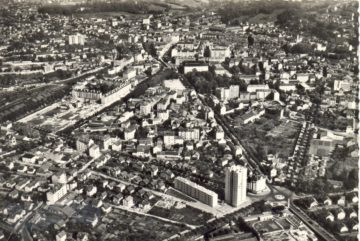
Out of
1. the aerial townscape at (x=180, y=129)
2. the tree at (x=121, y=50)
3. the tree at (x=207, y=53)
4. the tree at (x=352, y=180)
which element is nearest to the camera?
the aerial townscape at (x=180, y=129)

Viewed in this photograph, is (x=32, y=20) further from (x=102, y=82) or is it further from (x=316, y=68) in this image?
(x=316, y=68)

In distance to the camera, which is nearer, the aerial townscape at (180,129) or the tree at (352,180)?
the aerial townscape at (180,129)

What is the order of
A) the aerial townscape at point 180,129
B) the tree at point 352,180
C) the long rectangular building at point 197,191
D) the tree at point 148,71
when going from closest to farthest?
the aerial townscape at point 180,129
the long rectangular building at point 197,191
the tree at point 352,180
the tree at point 148,71

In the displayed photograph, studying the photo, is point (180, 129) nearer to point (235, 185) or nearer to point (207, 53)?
point (235, 185)

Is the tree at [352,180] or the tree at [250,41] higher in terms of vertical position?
the tree at [250,41]

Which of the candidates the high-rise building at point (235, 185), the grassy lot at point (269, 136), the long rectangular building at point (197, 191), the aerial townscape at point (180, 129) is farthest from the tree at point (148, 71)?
the high-rise building at point (235, 185)

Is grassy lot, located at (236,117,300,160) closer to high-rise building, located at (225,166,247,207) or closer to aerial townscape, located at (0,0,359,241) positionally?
aerial townscape, located at (0,0,359,241)

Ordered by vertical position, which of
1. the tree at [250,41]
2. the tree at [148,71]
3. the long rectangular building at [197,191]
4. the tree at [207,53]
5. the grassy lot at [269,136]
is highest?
the tree at [250,41]

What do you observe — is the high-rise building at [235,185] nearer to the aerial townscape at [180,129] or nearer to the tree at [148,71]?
the aerial townscape at [180,129]
